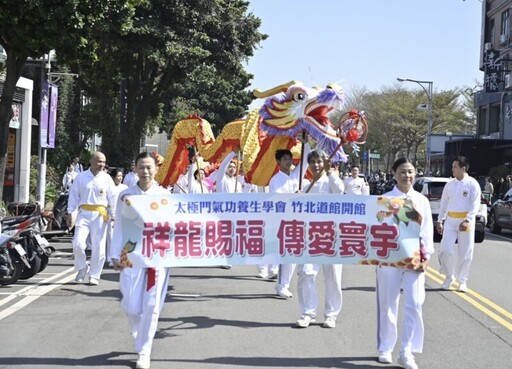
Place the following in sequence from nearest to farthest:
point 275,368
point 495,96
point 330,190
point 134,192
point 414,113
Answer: point 275,368 < point 134,192 < point 330,190 < point 495,96 < point 414,113

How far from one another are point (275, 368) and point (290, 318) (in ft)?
7.18

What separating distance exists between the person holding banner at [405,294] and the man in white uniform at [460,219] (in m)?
4.32

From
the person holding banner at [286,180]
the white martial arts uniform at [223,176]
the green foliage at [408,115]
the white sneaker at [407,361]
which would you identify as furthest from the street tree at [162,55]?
the green foliage at [408,115]

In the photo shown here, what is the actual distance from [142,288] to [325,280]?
2.31 m

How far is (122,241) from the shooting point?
671 centimetres

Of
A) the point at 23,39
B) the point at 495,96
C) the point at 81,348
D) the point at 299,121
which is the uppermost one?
the point at 495,96

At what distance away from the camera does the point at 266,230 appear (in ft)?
23.5

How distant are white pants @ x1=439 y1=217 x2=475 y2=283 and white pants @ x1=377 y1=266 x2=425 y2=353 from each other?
15.4 ft

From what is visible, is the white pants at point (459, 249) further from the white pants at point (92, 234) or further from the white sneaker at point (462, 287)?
the white pants at point (92, 234)

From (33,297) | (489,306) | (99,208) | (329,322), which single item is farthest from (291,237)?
(99,208)

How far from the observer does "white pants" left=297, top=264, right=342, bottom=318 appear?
26.2 feet

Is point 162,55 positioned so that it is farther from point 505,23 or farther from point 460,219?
point 505,23

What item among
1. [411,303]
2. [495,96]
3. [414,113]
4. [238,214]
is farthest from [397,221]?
[414,113]

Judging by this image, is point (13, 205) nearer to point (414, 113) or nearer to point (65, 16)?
point (65, 16)
